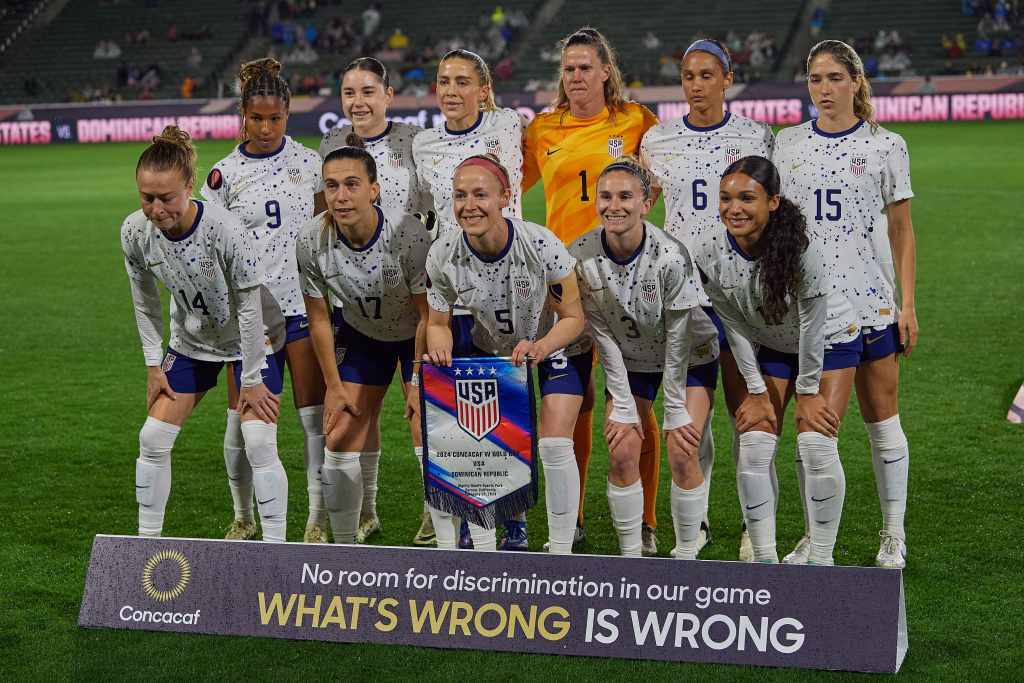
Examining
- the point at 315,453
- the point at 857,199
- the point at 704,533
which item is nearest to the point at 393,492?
the point at 315,453

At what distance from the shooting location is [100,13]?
40969 millimetres

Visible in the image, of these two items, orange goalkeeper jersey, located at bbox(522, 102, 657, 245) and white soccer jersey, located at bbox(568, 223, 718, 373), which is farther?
orange goalkeeper jersey, located at bbox(522, 102, 657, 245)

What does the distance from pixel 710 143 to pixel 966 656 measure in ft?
7.06

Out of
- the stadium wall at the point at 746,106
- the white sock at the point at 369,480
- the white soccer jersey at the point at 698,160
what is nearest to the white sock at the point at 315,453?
the white sock at the point at 369,480

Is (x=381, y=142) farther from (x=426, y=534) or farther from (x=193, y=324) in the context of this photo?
(x=426, y=534)

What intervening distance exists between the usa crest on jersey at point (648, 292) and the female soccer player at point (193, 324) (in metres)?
1.42

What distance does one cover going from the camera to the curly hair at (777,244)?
4445mm

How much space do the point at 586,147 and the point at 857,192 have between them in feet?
3.82

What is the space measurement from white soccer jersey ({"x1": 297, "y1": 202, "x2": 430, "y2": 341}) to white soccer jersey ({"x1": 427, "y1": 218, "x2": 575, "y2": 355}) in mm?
307

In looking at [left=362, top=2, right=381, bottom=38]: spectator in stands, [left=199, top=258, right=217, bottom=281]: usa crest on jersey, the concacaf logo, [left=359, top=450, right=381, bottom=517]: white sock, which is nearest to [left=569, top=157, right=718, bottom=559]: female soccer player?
[left=359, top=450, right=381, bottom=517]: white sock

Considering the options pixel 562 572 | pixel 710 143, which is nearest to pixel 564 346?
pixel 562 572

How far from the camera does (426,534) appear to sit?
5.52 metres

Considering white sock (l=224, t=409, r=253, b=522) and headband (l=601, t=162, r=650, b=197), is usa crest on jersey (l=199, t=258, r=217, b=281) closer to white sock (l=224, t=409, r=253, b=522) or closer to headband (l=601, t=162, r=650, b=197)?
white sock (l=224, t=409, r=253, b=522)

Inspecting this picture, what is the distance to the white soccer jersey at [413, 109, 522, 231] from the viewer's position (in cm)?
532
